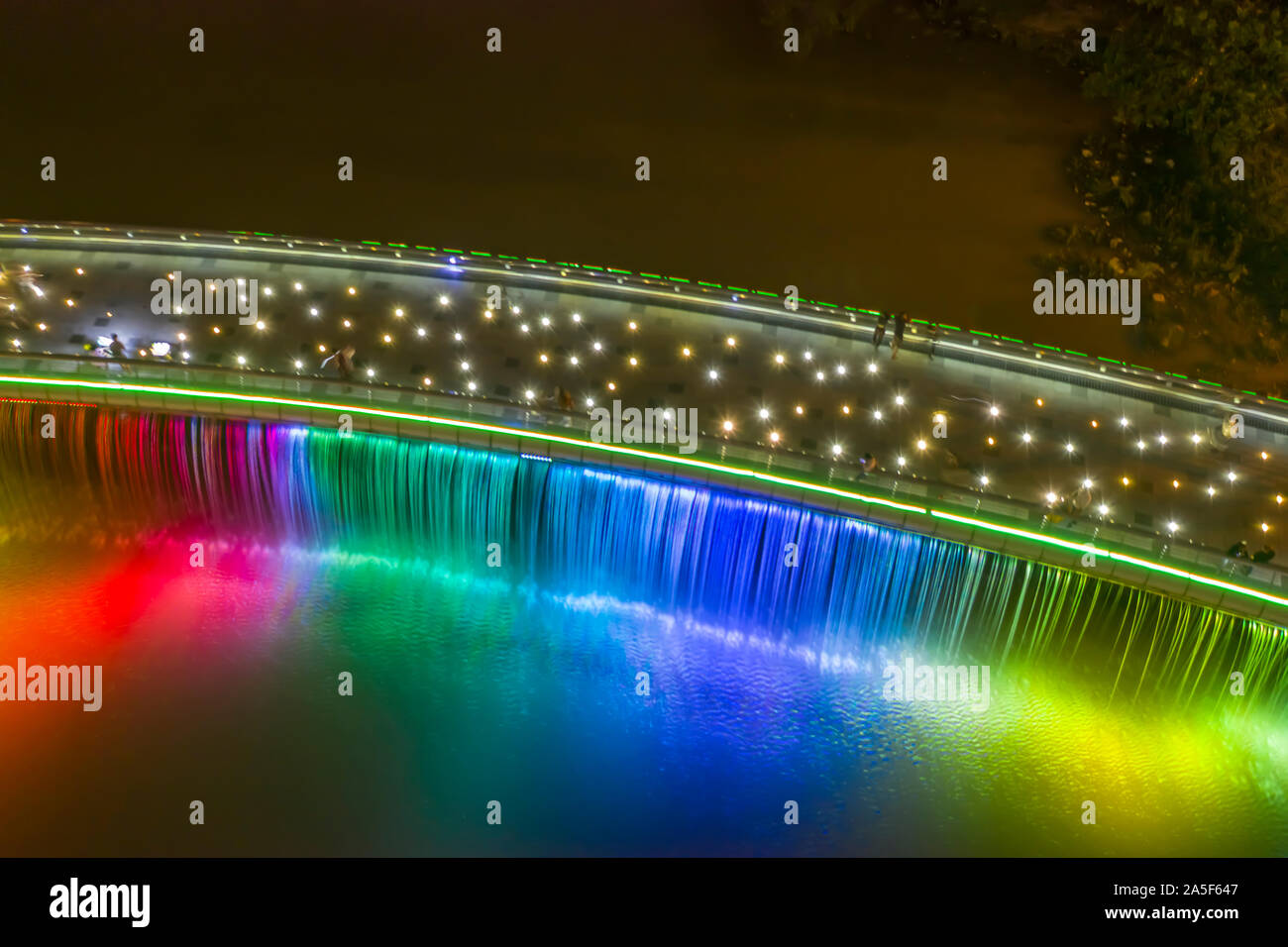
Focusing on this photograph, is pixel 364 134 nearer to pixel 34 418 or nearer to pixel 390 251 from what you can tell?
pixel 390 251

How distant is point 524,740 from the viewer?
1741cm

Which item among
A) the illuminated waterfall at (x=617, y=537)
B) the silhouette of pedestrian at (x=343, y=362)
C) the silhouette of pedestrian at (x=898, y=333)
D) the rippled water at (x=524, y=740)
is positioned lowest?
the rippled water at (x=524, y=740)

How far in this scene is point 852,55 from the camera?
32062 mm

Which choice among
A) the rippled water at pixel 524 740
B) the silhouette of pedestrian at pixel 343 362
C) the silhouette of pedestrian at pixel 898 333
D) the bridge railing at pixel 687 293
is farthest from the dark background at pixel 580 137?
the rippled water at pixel 524 740

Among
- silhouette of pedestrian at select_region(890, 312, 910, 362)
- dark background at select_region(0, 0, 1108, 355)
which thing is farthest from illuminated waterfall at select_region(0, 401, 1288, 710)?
dark background at select_region(0, 0, 1108, 355)

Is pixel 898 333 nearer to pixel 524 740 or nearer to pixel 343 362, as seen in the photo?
pixel 524 740

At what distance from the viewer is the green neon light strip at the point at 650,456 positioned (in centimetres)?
1667

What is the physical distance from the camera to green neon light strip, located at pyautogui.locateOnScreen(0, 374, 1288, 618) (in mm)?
16672

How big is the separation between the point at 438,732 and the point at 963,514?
789cm

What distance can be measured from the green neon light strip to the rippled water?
239 centimetres

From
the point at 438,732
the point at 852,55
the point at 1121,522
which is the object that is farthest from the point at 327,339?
the point at 852,55

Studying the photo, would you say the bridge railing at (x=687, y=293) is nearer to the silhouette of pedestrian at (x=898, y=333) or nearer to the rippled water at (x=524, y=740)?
the silhouette of pedestrian at (x=898, y=333)

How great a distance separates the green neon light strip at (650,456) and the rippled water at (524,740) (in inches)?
93.9

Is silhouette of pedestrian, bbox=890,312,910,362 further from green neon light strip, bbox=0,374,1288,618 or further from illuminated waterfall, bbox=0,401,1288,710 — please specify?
illuminated waterfall, bbox=0,401,1288,710
